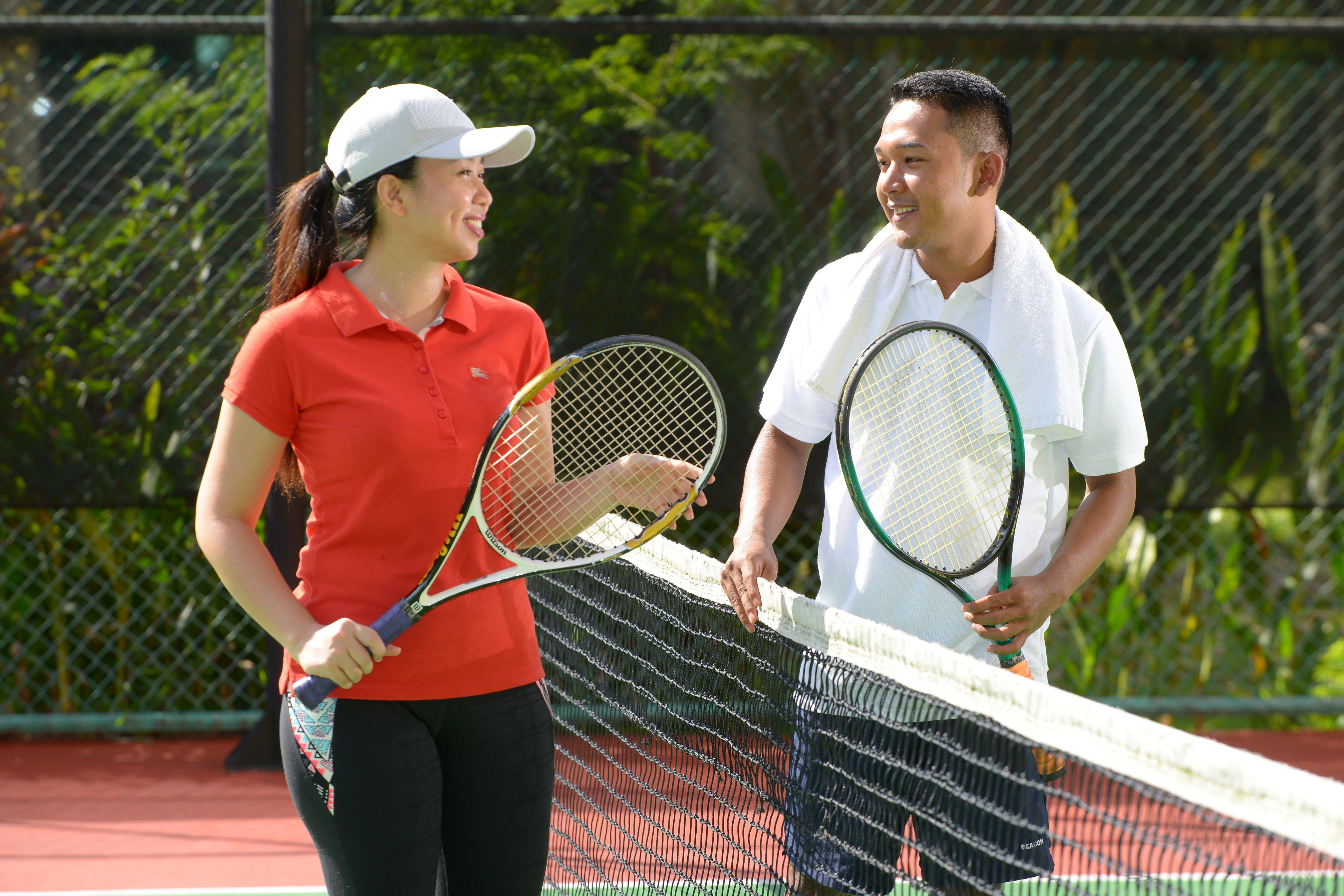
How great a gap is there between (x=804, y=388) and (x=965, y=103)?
51 cm

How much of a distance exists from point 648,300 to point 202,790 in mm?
2184

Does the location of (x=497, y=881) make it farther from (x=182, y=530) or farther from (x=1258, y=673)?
(x=1258, y=673)

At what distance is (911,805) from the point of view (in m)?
1.74

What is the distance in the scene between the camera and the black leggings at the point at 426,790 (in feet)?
5.67

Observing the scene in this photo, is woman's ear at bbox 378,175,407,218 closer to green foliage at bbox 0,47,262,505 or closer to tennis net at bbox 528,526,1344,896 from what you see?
tennis net at bbox 528,526,1344,896

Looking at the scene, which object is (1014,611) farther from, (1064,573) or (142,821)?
(142,821)

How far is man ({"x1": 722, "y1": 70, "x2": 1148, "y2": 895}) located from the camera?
1818 millimetres

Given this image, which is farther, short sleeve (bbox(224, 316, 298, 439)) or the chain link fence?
the chain link fence

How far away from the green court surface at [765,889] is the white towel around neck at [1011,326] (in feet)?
2.17

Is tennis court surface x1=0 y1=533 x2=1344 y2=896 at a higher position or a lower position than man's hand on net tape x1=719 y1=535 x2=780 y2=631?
lower

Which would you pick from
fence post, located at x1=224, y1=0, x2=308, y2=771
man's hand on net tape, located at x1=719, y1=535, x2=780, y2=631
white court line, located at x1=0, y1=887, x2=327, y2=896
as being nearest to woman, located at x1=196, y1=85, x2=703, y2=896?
man's hand on net tape, located at x1=719, y1=535, x2=780, y2=631

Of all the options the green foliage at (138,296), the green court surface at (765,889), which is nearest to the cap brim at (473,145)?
the green court surface at (765,889)

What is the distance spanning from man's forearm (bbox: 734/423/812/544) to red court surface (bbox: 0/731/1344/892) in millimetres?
965

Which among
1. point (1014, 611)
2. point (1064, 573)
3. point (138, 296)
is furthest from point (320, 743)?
point (138, 296)
